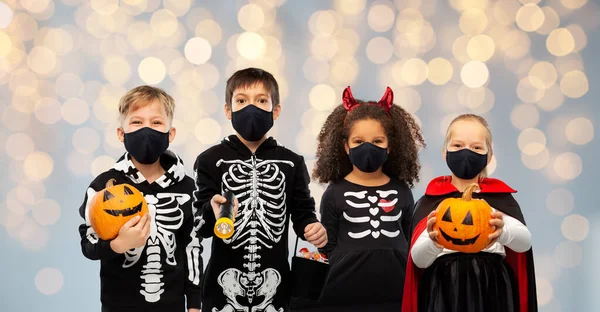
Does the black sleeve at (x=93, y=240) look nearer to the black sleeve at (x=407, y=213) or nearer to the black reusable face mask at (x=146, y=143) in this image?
the black reusable face mask at (x=146, y=143)

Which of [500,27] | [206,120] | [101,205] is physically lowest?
[101,205]

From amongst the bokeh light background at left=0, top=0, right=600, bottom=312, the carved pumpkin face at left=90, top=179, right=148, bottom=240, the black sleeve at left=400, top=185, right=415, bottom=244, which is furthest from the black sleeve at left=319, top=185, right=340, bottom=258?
the bokeh light background at left=0, top=0, right=600, bottom=312

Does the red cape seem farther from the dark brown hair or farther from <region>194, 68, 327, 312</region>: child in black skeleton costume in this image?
the dark brown hair

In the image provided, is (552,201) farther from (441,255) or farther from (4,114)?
(4,114)

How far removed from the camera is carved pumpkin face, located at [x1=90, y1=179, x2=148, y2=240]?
2.20 meters

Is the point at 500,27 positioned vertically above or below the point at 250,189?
above

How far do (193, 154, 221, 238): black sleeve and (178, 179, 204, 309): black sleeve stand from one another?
0.9 inches

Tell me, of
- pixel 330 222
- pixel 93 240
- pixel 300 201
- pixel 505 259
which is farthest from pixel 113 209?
pixel 505 259

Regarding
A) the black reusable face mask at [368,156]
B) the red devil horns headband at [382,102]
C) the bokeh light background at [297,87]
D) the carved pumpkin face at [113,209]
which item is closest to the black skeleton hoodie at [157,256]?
the carved pumpkin face at [113,209]

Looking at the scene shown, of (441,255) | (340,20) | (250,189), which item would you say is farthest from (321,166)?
(340,20)

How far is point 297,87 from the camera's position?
4.01 meters

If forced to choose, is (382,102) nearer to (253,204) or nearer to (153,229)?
(253,204)

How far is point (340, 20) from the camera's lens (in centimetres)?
406

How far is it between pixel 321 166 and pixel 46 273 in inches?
75.7
